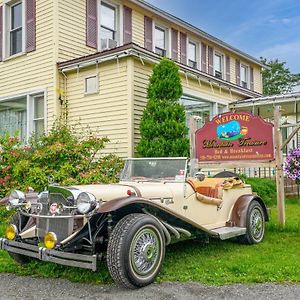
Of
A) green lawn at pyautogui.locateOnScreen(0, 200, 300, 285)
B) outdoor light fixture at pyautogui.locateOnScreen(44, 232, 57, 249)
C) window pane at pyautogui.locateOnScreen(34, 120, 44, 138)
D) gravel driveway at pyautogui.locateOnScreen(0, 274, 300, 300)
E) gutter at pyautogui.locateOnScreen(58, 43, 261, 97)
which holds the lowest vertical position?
gravel driveway at pyautogui.locateOnScreen(0, 274, 300, 300)

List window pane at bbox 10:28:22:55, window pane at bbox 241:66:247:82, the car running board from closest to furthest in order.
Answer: the car running board < window pane at bbox 10:28:22:55 < window pane at bbox 241:66:247:82

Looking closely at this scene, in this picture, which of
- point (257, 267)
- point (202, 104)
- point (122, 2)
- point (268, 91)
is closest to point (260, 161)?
point (257, 267)

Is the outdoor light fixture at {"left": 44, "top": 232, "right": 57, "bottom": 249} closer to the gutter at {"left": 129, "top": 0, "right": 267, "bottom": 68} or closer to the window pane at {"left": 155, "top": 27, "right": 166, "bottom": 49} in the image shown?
the gutter at {"left": 129, "top": 0, "right": 267, "bottom": 68}

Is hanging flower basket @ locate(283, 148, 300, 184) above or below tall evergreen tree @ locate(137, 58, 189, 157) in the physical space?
below

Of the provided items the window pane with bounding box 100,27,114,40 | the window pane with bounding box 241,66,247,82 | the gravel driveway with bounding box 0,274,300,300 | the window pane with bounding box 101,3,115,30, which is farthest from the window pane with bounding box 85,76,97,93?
the window pane with bounding box 241,66,247,82

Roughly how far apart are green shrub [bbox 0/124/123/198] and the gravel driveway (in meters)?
3.69

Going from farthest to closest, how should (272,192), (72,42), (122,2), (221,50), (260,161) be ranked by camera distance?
1. (221,50)
2. (122,2)
3. (72,42)
4. (272,192)
5. (260,161)

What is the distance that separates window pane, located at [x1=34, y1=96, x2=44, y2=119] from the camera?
12594mm

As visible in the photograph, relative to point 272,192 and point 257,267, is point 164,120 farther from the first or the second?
point 257,267

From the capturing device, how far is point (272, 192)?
11.4 m

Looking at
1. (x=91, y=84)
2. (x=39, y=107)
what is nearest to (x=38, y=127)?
(x=39, y=107)

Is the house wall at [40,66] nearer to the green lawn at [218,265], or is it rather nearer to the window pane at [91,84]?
the window pane at [91,84]

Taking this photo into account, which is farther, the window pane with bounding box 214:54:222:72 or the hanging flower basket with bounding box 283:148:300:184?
the window pane with bounding box 214:54:222:72

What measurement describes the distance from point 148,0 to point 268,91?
27.5 metres
